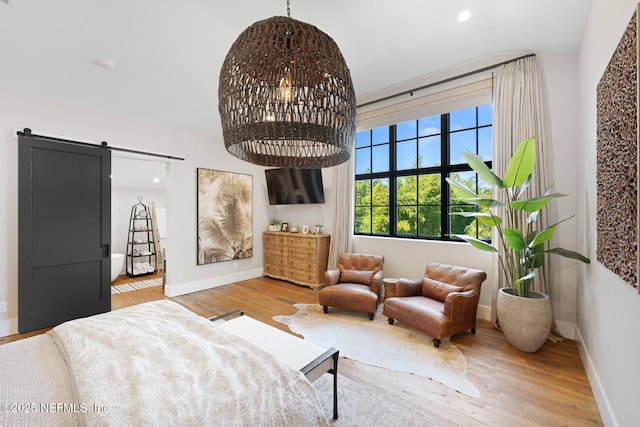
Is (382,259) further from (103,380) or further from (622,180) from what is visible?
(103,380)

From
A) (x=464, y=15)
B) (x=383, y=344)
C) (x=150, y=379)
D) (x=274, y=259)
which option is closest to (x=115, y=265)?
(x=274, y=259)

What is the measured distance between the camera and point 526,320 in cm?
237

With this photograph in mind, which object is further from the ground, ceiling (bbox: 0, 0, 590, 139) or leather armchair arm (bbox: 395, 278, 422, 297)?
ceiling (bbox: 0, 0, 590, 139)

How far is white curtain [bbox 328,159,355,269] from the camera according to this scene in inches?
169

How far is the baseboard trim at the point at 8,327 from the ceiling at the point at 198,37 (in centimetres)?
255

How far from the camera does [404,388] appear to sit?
1.97 meters

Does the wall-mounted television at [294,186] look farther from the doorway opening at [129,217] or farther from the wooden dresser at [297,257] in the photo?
the doorway opening at [129,217]

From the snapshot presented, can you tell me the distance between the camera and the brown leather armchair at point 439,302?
2547 mm

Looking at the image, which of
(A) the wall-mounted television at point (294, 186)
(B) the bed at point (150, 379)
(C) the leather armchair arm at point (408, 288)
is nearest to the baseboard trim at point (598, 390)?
(C) the leather armchair arm at point (408, 288)

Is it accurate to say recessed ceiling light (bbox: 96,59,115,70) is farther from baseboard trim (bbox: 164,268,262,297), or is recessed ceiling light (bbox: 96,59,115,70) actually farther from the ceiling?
baseboard trim (bbox: 164,268,262,297)

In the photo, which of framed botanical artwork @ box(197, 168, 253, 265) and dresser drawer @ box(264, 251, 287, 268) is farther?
dresser drawer @ box(264, 251, 287, 268)

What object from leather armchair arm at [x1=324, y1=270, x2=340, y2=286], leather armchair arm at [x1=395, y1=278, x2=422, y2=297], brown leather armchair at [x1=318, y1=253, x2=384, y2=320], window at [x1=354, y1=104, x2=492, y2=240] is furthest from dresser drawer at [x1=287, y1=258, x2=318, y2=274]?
leather armchair arm at [x1=395, y1=278, x2=422, y2=297]

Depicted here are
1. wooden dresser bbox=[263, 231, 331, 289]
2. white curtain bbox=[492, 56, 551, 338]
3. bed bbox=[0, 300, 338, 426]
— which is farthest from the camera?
wooden dresser bbox=[263, 231, 331, 289]

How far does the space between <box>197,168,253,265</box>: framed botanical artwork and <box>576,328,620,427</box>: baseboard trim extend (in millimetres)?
4687
